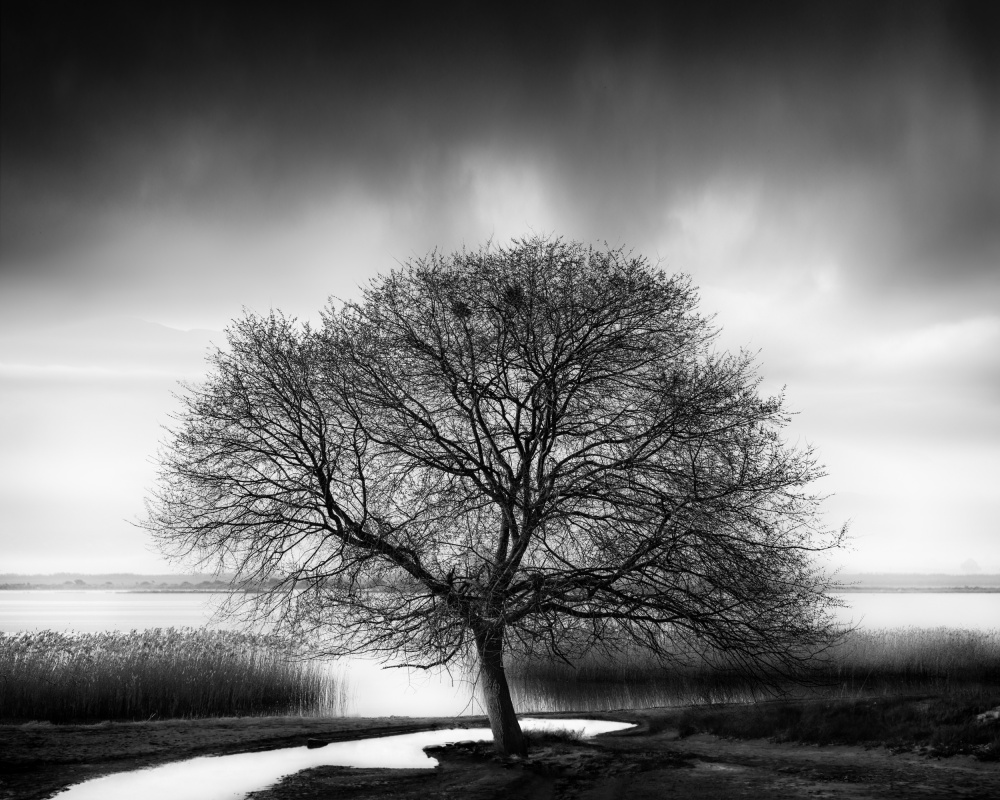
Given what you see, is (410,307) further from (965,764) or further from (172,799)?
(965,764)

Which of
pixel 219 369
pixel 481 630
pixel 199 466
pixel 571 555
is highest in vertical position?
pixel 219 369

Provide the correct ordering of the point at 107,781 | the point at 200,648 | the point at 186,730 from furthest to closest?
the point at 200,648 < the point at 186,730 < the point at 107,781

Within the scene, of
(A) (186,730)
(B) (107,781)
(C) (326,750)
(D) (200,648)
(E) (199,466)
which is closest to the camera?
(B) (107,781)

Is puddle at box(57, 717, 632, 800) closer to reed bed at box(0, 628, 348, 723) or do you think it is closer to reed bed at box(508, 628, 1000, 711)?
reed bed at box(0, 628, 348, 723)

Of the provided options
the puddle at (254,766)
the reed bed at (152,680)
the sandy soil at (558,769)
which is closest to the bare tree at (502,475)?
the sandy soil at (558,769)

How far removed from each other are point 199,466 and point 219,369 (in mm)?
1649

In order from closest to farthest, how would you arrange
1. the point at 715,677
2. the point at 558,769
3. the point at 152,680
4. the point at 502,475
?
1. the point at 558,769
2. the point at 502,475
3. the point at 152,680
4. the point at 715,677

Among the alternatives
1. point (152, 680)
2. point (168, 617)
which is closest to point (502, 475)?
point (152, 680)

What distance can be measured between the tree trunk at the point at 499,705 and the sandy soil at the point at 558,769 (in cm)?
32

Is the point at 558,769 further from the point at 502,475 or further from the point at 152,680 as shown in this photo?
the point at 152,680

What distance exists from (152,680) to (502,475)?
1321 centimetres

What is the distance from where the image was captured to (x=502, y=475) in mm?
12633

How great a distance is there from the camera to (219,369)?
13109 millimetres

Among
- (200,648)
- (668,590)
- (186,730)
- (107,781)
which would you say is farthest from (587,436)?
(200,648)
